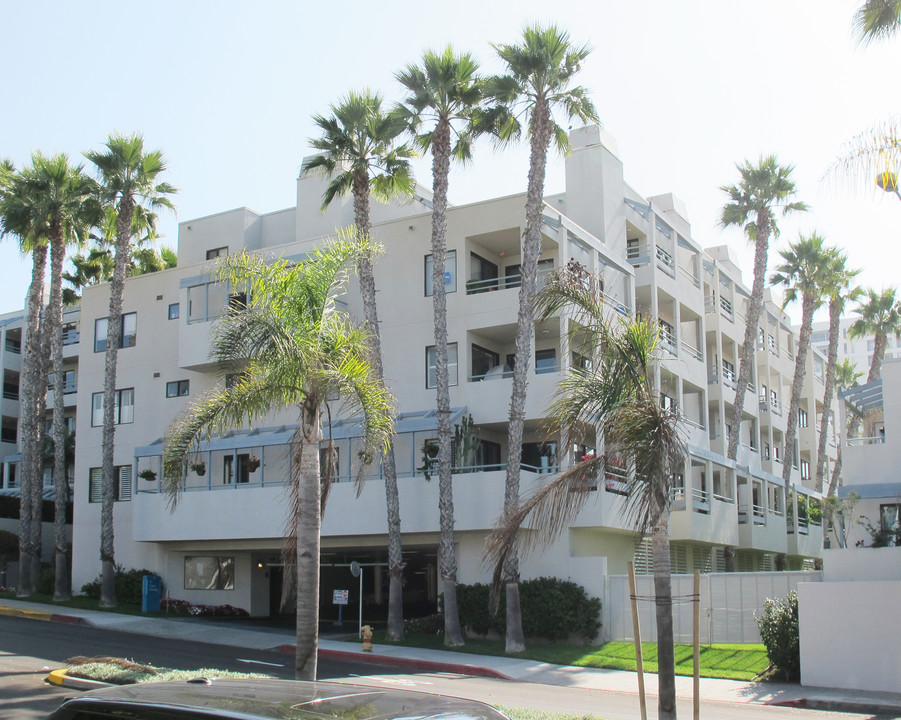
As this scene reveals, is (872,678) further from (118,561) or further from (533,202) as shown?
(118,561)

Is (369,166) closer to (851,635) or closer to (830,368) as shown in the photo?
(851,635)

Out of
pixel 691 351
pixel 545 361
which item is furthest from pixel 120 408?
pixel 691 351

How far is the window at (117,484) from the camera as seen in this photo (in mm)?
36562

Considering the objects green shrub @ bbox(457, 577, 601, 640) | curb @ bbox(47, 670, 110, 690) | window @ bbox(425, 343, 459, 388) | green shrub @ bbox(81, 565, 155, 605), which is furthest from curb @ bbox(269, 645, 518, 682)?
green shrub @ bbox(81, 565, 155, 605)

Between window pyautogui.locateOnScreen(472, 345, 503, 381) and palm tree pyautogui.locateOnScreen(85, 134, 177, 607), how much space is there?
1209 centimetres

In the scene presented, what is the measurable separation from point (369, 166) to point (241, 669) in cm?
1478

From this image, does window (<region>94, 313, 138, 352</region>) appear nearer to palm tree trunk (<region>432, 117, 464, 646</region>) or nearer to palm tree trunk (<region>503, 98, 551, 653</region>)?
palm tree trunk (<region>432, 117, 464, 646</region>)

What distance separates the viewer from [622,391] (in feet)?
41.2

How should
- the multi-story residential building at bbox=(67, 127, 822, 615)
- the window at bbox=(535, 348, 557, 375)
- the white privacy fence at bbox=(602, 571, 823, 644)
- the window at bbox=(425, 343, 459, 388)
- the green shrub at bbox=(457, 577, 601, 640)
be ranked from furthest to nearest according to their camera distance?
the window at bbox=(425, 343, 459, 388), the window at bbox=(535, 348, 557, 375), the multi-story residential building at bbox=(67, 127, 822, 615), the green shrub at bbox=(457, 577, 601, 640), the white privacy fence at bbox=(602, 571, 823, 644)

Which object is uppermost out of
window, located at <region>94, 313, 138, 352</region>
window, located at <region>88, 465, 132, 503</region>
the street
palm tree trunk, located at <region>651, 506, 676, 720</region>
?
window, located at <region>94, 313, 138, 352</region>

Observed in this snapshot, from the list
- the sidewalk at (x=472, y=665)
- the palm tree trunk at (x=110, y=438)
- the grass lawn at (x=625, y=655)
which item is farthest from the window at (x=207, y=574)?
the grass lawn at (x=625, y=655)

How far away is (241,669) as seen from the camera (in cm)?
2017

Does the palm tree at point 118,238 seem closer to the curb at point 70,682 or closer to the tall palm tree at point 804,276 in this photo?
the curb at point 70,682

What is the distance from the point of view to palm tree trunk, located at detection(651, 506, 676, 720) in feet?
35.7
